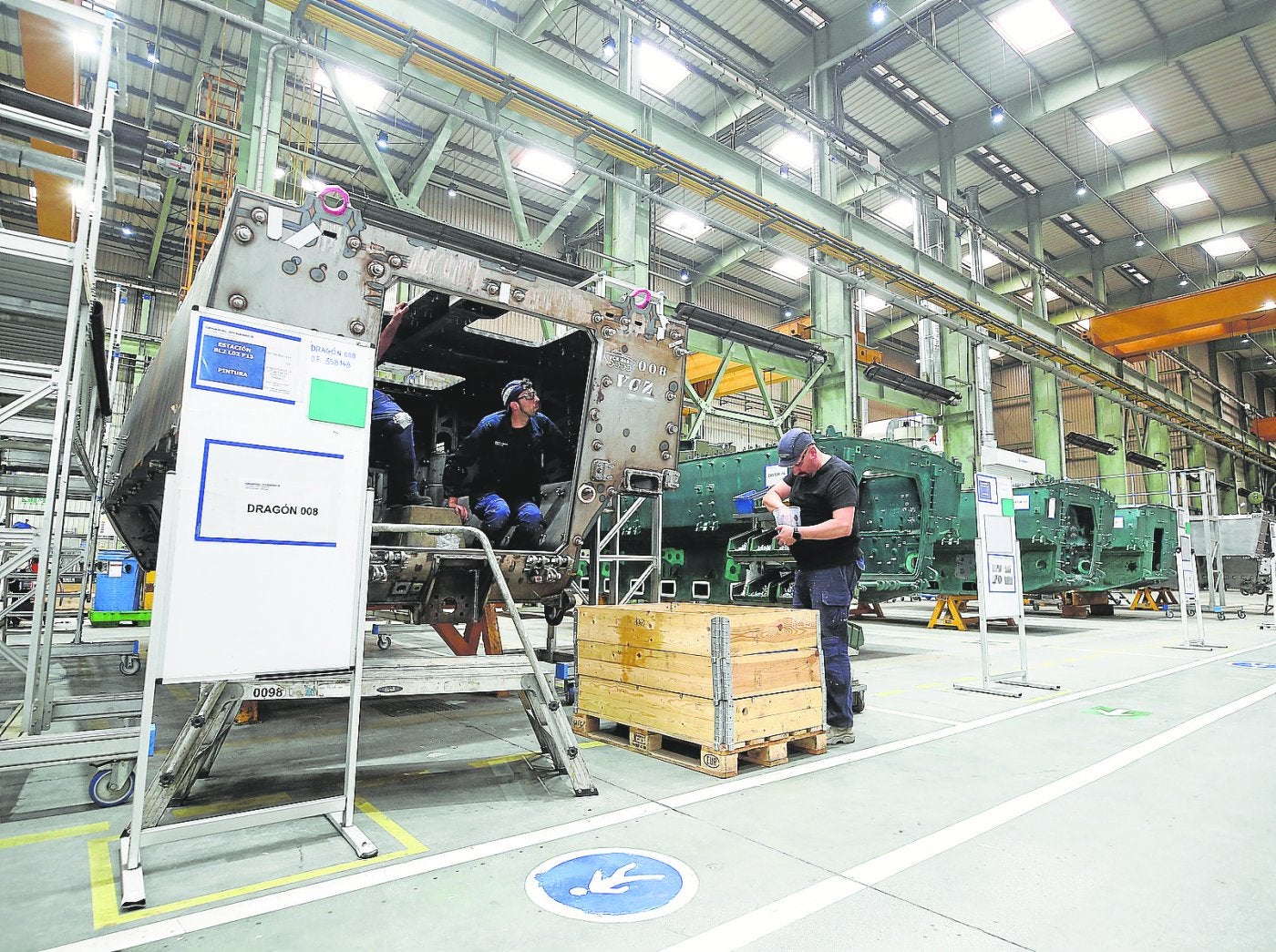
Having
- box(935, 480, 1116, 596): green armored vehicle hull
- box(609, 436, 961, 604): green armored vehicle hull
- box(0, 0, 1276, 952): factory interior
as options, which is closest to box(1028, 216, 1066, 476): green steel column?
box(0, 0, 1276, 952): factory interior

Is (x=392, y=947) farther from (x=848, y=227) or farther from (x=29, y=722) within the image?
(x=848, y=227)

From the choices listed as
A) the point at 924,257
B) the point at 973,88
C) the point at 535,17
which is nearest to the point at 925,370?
the point at 924,257

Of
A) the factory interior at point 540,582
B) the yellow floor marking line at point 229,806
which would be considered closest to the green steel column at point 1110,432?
the factory interior at point 540,582

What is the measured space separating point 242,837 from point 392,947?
1.21 meters

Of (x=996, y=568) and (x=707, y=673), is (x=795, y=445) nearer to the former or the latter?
(x=707, y=673)

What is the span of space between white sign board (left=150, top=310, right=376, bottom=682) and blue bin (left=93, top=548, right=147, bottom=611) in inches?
383

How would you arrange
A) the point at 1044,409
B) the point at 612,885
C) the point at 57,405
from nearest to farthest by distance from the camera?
1. the point at 612,885
2. the point at 57,405
3. the point at 1044,409

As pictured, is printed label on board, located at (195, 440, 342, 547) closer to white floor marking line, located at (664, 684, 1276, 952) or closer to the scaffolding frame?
the scaffolding frame

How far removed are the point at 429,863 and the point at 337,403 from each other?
1.76 m

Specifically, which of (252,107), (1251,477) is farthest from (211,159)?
(1251,477)

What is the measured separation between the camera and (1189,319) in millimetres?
17594

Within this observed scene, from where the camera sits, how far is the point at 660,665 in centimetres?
401

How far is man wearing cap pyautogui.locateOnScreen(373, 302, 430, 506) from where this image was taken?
199 inches

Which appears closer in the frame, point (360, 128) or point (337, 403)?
point (337, 403)
